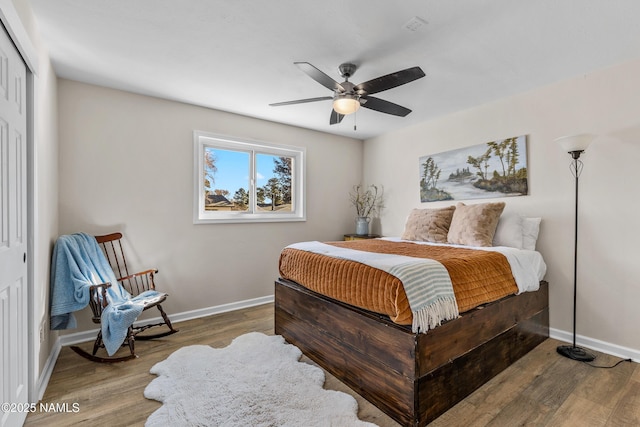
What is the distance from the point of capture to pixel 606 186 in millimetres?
2543

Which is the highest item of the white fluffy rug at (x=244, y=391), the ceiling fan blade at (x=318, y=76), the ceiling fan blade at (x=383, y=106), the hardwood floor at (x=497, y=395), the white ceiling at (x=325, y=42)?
the white ceiling at (x=325, y=42)

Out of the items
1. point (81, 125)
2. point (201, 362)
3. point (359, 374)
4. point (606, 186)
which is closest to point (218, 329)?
point (201, 362)

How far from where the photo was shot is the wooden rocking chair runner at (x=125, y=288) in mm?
2371

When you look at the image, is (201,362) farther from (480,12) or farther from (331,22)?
(480,12)

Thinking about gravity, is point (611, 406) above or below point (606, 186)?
below

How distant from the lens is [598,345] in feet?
8.47

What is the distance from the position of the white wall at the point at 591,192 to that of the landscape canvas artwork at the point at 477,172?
0.29 feet

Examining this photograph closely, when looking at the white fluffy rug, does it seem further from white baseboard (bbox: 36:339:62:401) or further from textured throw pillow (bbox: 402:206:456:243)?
textured throw pillow (bbox: 402:206:456:243)

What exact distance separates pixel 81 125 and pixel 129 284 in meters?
1.58

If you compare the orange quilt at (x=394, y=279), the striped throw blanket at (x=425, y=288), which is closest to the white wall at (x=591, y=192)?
the orange quilt at (x=394, y=279)

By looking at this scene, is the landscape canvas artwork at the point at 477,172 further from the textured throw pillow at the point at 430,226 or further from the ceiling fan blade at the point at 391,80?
the ceiling fan blade at the point at 391,80

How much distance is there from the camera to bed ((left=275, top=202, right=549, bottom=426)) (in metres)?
1.68

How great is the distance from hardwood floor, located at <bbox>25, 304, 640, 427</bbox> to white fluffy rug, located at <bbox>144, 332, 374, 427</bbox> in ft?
0.34

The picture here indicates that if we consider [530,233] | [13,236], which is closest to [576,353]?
[530,233]
